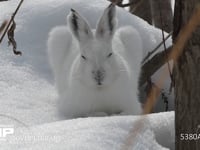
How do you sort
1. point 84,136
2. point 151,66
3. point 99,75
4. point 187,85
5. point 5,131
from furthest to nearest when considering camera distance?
point 151,66 < point 99,75 < point 5,131 < point 84,136 < point 187,85

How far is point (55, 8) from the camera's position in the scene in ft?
18.6

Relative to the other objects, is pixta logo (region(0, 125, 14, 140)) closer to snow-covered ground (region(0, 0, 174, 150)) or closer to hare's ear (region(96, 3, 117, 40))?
snow-covered ground (region(0, 0, 174, 150))

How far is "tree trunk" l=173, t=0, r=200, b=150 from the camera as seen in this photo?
2033 mm

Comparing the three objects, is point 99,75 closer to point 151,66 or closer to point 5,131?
point 151,66

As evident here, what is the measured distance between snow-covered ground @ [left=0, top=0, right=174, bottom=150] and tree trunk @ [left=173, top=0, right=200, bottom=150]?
0.39 meters

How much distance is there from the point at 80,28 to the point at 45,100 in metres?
0.64

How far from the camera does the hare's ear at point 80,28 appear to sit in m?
4.49

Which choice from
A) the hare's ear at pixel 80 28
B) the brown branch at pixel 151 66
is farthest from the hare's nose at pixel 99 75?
the brown branch at pixel 151 66

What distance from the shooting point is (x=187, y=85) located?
7.04 ft

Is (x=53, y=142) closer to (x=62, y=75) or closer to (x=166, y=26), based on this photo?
(x=62, y=75)

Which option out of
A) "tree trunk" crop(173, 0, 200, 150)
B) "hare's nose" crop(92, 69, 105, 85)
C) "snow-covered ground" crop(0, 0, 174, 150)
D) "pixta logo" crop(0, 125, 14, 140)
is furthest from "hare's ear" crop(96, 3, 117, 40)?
"tree trunk" crop(173, 0, 200, 150)

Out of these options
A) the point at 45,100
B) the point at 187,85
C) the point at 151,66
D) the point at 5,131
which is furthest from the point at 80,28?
the point at 187,85

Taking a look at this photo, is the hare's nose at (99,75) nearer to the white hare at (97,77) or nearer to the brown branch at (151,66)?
the white hare at (97,77)

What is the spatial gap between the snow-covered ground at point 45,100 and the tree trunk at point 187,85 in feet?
1.28
